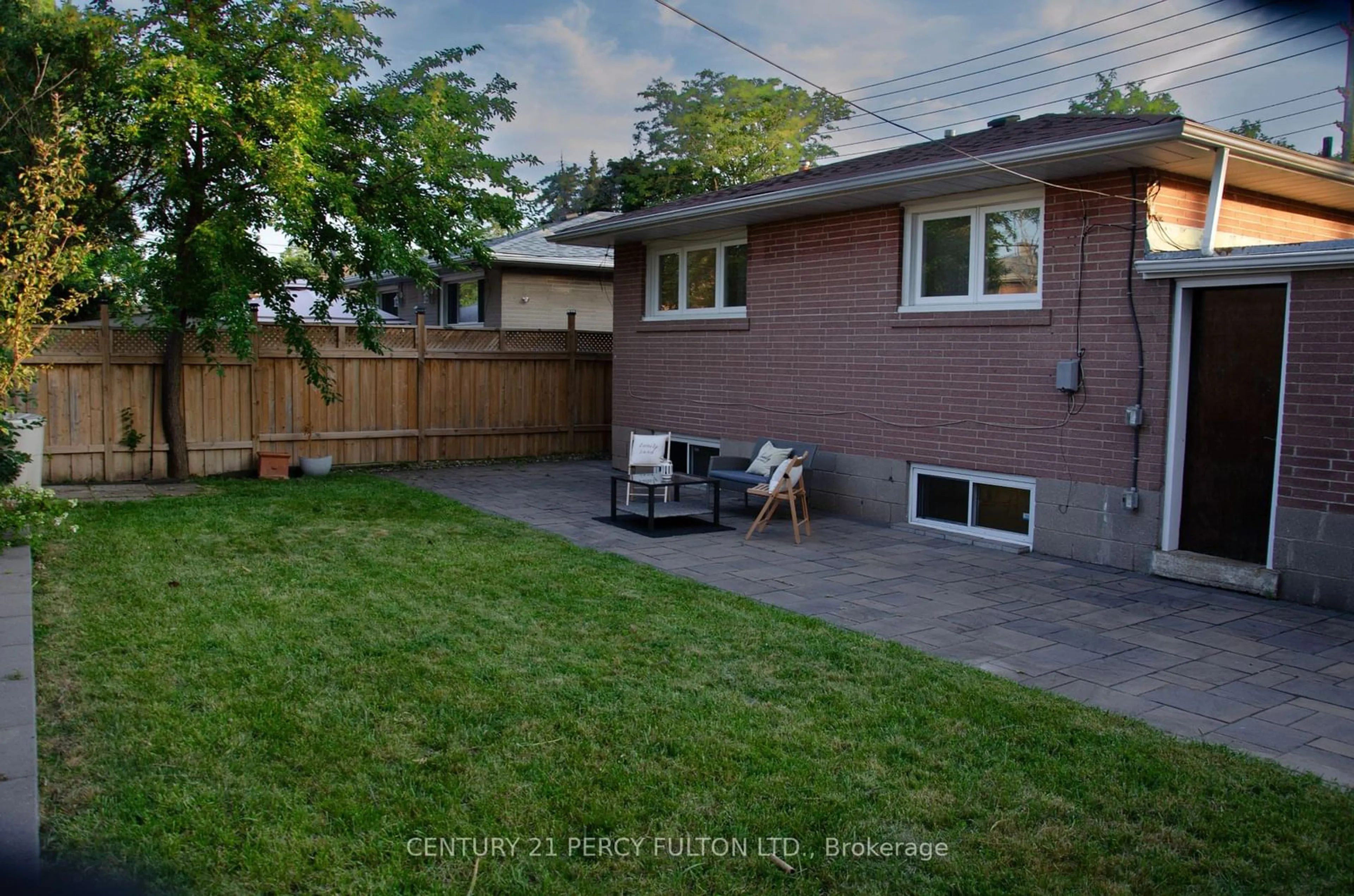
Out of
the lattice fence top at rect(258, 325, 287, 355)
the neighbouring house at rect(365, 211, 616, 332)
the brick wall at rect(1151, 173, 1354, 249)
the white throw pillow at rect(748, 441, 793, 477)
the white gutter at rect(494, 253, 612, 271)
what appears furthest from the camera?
the neighbouring house at rect(365, 211, 616, 332)

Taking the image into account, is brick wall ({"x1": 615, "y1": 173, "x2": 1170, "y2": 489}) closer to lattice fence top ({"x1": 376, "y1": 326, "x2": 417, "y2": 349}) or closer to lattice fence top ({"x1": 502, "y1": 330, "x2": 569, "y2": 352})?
lattice fence top ({"x1": 502, "y1": 330, "x2": 569, "y2": 352})

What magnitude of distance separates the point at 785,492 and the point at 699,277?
14.4 ft

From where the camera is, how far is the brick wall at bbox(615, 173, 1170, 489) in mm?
7703

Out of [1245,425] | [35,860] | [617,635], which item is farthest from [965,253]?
[35,860]

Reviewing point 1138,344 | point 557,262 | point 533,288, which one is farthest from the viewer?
point 533,288

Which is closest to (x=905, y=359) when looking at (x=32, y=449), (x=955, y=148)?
(x=955, y=148)

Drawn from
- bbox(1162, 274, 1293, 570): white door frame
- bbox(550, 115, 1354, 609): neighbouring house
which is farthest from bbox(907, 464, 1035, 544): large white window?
bbox(1162, 274, 1293, 570): white door frame

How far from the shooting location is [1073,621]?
20.2 ft

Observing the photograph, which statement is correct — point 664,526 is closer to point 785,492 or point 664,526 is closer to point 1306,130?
point 785,492

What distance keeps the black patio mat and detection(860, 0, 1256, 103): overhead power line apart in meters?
5.14

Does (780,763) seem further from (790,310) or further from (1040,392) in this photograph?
(790,310)

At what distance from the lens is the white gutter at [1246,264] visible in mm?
6422

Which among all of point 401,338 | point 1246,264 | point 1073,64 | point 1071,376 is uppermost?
point 1073,64

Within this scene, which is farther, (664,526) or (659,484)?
(664,526)
